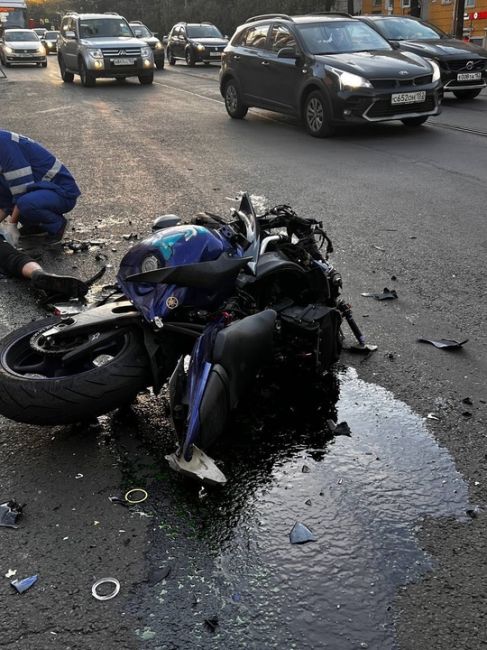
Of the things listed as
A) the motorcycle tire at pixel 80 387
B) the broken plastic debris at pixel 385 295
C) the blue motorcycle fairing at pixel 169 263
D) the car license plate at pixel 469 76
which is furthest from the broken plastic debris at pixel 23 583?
the car license plate at pixel 469 76

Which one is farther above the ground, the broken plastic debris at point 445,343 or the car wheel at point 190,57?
the broken plastic debris at point 445,343

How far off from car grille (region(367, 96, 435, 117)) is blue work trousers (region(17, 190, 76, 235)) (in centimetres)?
628

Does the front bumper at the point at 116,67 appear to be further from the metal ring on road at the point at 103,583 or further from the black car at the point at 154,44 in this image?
the metal ring on road at the point at 103,583

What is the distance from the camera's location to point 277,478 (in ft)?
10.1

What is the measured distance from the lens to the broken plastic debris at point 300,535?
2686 mm

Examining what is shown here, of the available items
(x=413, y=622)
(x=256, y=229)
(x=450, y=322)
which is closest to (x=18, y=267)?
(x=256, y=229)

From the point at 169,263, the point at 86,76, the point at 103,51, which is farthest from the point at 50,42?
the point at 169,263

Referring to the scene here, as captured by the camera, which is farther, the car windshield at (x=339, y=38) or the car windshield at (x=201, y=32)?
the car windshield at (x=201, y=32)

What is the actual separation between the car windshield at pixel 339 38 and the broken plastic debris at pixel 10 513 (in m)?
10.8

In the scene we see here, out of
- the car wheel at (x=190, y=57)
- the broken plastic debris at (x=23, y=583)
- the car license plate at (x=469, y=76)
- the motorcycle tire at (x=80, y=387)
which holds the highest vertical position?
the motorcycle tire at (x=80, y=387)

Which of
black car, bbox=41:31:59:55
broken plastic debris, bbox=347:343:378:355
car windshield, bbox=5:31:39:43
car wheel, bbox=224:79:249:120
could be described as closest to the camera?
broken plastic debris, bbox=347:343:378:355

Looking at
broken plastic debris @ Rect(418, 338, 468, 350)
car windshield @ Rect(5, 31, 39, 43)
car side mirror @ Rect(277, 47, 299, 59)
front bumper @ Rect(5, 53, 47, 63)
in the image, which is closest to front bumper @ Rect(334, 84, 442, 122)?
car side mirror @ Rect(277, 47, 299, 59)

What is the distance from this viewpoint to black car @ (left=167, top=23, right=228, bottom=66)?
2955 cm

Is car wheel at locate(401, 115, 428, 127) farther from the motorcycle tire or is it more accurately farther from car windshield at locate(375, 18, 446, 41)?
the motorcycle tire
